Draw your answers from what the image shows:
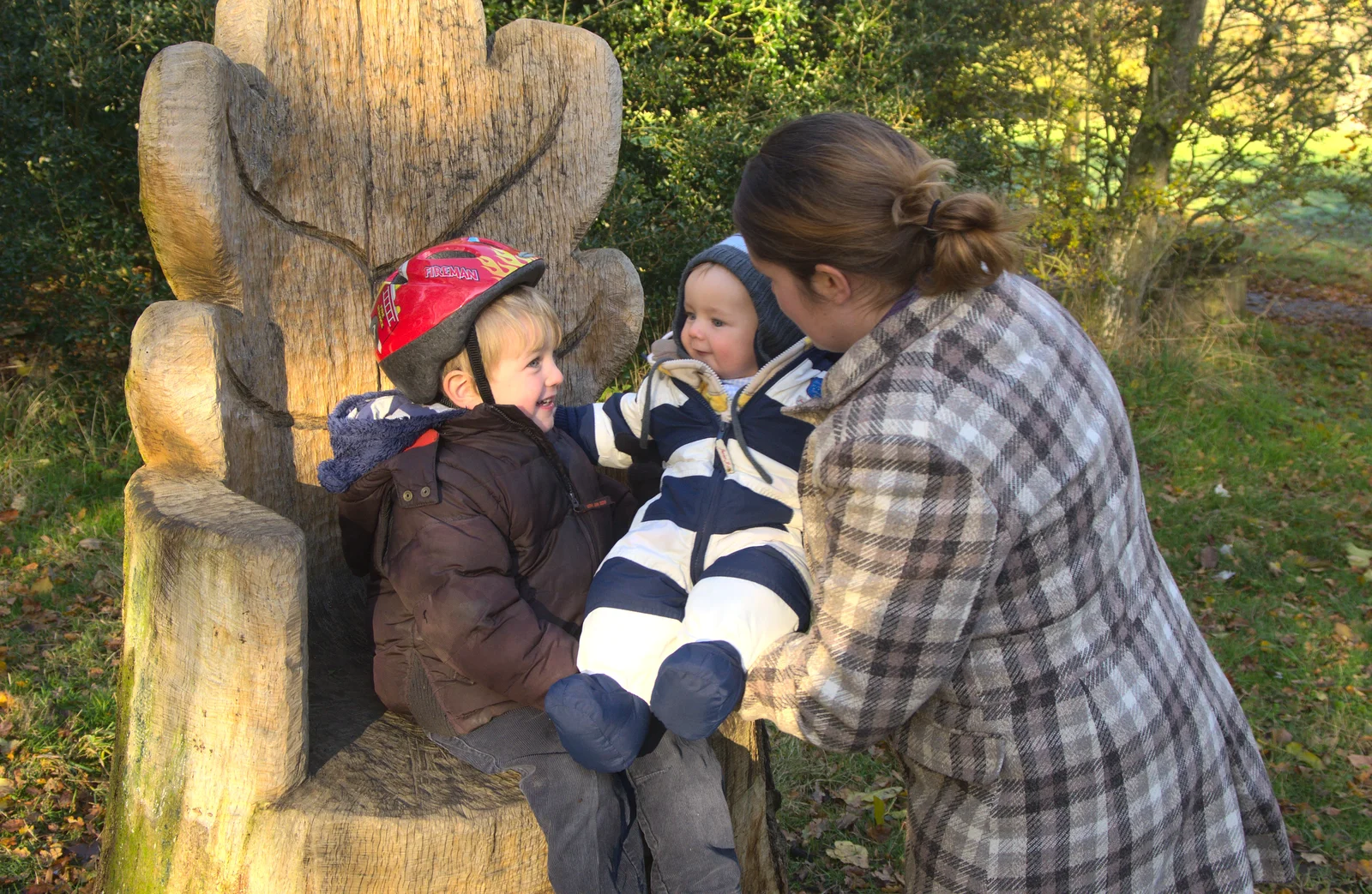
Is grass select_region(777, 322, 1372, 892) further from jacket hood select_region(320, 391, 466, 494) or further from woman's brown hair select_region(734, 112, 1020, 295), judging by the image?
woman's brown hair select_region(734, 112, 1020, 295)

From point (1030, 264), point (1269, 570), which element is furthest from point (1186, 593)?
point (1030, 264)

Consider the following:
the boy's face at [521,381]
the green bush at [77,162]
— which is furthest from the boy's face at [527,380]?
the green bush at [77,162]

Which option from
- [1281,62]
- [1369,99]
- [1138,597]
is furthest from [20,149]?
[1369,99]

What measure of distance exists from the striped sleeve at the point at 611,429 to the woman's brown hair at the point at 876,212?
2.59 ft

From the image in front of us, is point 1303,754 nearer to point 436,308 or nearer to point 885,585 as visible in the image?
point 885,585

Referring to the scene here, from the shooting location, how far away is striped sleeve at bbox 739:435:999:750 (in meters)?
1.41

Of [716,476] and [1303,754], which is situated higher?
[716,476]

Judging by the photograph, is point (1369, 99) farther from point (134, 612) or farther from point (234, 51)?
point (134, 612)

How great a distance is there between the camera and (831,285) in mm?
1610

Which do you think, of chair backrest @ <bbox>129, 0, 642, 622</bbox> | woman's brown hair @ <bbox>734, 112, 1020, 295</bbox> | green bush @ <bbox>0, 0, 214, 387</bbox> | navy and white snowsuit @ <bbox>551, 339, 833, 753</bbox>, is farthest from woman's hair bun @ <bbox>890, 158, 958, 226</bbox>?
green bush @ <bbox>0, 0, 214, 387</bbox>

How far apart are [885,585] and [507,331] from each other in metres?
0.91

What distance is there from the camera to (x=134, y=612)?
187 centimetres

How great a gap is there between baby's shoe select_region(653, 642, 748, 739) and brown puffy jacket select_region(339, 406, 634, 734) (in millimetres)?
275

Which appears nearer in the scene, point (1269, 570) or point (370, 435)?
point (370, 435)
